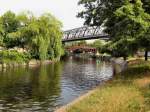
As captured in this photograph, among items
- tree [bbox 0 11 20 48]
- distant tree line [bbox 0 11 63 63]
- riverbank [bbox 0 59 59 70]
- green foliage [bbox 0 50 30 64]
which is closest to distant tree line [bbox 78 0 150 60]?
riverbank [bbox 0 59 59 70]

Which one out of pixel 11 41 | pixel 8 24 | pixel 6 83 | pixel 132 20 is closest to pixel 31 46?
pixel 11 41

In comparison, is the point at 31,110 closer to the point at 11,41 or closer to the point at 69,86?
the point at 69,86

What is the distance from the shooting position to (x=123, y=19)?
37.1m

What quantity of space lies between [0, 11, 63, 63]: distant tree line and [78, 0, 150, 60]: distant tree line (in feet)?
143

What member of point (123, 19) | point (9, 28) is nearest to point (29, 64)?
point (9, 28)

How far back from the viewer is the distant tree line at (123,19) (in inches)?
1433

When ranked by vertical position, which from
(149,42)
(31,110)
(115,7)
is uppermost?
(115,7)

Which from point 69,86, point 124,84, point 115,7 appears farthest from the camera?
point 69,86

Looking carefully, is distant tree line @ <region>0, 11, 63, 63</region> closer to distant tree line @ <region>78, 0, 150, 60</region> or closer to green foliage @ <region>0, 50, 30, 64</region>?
green foliage @ <region>0, 50, 30, 64</region>

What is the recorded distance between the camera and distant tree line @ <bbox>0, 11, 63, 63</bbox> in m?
91.4

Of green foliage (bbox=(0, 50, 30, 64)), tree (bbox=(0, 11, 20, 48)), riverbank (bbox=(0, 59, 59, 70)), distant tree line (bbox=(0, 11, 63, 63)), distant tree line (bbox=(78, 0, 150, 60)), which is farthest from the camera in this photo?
tree (bbox=(0, 11, 20, 48))

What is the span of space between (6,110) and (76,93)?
12090 mm

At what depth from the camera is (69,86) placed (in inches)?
1873

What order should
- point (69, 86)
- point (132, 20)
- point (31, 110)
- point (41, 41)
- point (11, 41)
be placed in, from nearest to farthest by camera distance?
point (31, 110) → point (132, 20) → point (69, 86) → point (41, 41) → point (11, 41)
